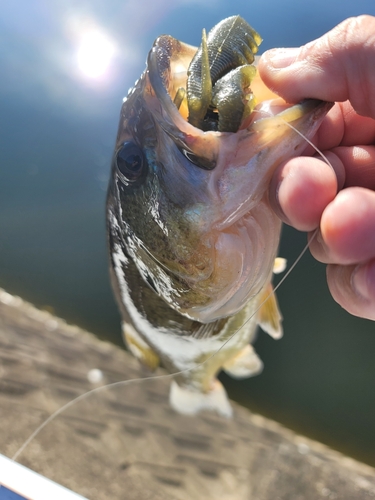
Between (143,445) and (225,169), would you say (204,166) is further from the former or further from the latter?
(143,445)

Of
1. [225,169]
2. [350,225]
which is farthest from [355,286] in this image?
[225,169]

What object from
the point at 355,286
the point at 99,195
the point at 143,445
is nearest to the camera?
the point at 355,286

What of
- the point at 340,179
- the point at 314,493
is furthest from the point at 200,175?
the point at 314,493

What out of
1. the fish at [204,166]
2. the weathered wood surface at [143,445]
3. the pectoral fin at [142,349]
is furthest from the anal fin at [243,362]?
the fish at [204,166]

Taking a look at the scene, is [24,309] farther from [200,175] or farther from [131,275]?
[200,175]

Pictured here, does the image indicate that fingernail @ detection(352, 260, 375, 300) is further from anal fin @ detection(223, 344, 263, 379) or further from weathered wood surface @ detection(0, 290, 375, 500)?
weathered wood surface @ detection(0, 290, 375, 500)
